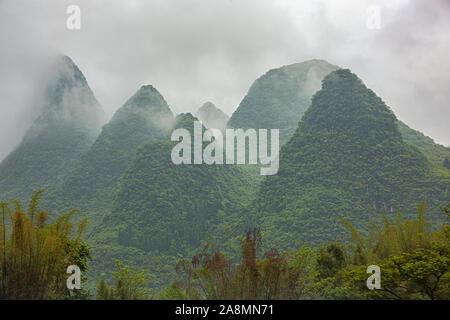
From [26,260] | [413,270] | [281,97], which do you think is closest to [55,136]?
[281,97]

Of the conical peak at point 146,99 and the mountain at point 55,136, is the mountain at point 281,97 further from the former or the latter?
the mountain at point 55,136

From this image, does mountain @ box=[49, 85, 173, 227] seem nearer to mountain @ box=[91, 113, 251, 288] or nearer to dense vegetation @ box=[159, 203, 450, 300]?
mountain @ box=[91, 113, 251, 288]

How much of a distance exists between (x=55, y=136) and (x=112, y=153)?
1262cm

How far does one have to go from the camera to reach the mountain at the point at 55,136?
4928 centimetres

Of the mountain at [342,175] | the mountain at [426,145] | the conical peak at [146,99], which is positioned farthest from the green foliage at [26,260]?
the conical peak at [146,99]

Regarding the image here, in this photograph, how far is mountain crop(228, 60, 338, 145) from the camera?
63781mm

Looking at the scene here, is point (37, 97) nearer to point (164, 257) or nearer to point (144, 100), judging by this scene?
point (144, 100)

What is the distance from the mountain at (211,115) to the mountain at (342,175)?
3500 centimetres

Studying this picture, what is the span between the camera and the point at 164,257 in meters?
30.5

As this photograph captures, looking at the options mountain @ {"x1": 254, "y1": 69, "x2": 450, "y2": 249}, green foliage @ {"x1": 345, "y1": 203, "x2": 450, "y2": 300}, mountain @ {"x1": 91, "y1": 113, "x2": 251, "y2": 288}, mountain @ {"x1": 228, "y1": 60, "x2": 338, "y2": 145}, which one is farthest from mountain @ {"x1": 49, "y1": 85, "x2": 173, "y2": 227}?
green foliage @ {"x1": 345, "y1": 203, "x2": 450, "y2": 300}

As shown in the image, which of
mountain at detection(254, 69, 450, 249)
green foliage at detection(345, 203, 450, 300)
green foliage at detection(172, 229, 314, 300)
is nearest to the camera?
green foliage at detection(345, 203, 450, 300)

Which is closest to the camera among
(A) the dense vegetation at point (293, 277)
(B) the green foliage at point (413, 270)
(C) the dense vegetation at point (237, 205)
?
(B) the green foliage at point (413, 270)

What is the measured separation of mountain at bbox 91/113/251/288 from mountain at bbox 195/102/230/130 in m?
27.7
